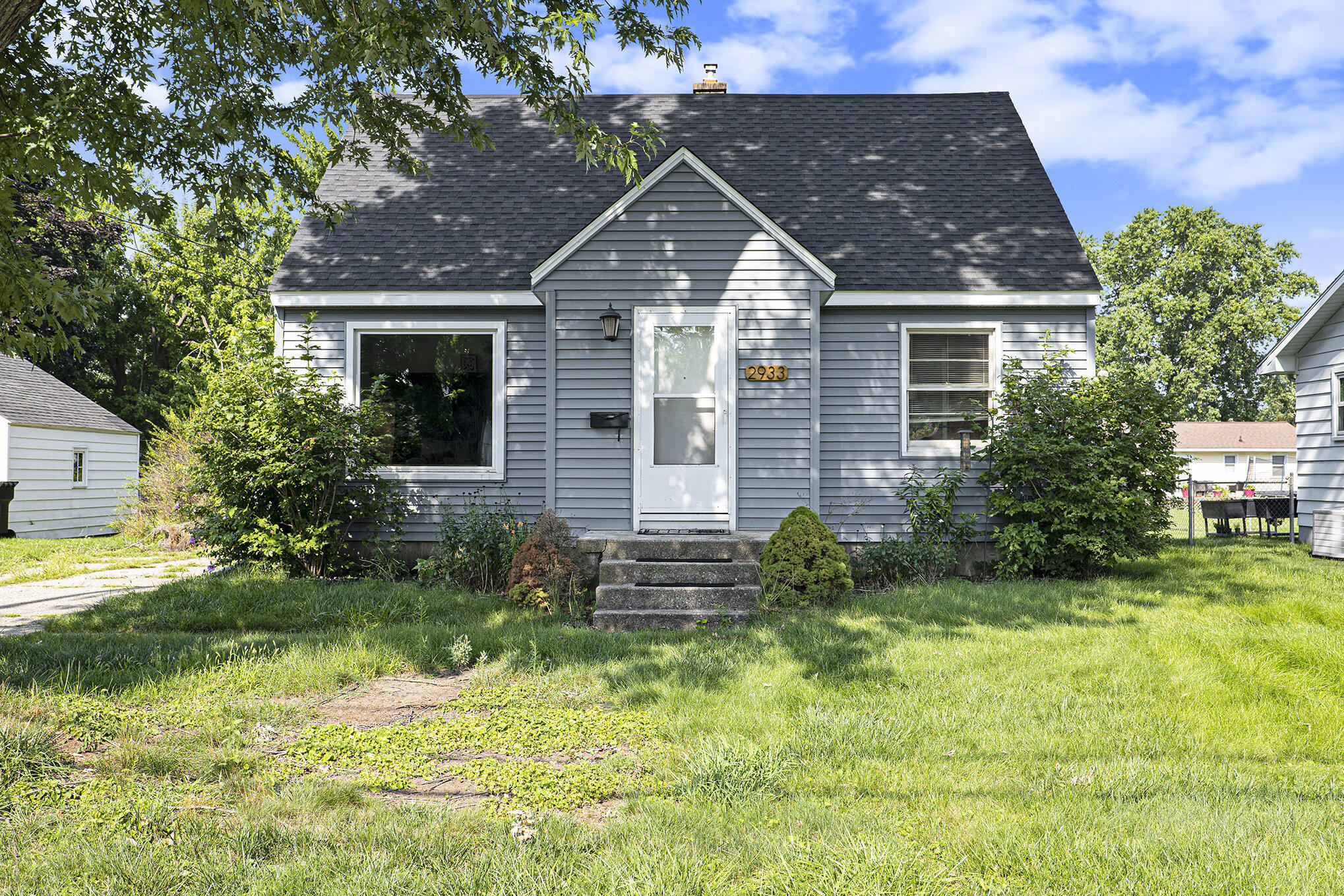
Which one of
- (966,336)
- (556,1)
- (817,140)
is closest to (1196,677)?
(966,336)

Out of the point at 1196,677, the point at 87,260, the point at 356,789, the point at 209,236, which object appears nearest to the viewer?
the point at 356,789

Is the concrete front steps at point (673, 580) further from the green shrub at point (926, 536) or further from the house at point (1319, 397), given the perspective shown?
the house at point (1319, 397)

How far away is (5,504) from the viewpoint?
47.6 ft

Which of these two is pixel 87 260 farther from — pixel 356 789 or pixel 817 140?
pixel 356 789

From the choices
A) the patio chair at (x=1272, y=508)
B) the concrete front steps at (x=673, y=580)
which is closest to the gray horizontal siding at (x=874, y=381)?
the concrete front steps at (x=673, y=580)

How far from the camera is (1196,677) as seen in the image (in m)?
4.26

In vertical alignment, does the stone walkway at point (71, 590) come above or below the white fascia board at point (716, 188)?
below

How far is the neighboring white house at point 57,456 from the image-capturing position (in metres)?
15.5

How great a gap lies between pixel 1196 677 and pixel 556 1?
22.2 feet

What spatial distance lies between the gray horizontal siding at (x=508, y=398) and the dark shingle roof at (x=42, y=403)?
422 inches

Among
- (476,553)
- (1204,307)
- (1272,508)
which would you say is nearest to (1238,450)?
(1204,307)

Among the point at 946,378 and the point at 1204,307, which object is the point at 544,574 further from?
the point at 1204,307

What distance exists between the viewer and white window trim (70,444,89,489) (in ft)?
57.0

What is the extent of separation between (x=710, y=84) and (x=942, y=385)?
6.82 m
